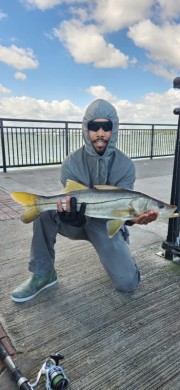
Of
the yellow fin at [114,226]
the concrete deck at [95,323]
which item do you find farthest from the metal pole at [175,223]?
the yellow fin at [114,226]

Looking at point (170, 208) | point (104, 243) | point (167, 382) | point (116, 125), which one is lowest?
point (167, 382)

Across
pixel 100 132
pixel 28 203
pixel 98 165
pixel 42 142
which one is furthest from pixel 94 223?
pixel 42 142

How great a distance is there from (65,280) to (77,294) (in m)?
0.23

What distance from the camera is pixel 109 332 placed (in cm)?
203

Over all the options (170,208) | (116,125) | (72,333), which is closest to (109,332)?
(72,333)

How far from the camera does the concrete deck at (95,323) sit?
5.66ft

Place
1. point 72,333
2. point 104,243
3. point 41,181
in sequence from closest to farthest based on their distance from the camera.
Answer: point 72,333, point 104,243, point 41,181

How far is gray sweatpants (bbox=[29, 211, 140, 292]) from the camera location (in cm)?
236

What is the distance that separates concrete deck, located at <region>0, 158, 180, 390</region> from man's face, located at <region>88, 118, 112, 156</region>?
1.13 metres

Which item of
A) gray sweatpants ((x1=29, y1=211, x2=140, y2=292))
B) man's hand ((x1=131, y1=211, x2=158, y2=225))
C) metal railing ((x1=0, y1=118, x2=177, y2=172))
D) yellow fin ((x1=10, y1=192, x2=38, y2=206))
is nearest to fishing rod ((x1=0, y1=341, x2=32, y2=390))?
gray sweatpants ((x1=29, y1=211, x2=140, y2=292))

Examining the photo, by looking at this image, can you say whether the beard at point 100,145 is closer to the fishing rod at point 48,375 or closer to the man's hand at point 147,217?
the man's hand at point 147,217

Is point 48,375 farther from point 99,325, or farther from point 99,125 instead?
point 99,125

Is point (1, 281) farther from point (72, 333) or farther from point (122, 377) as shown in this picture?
point (122, 377)

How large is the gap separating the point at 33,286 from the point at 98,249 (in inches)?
22.1
